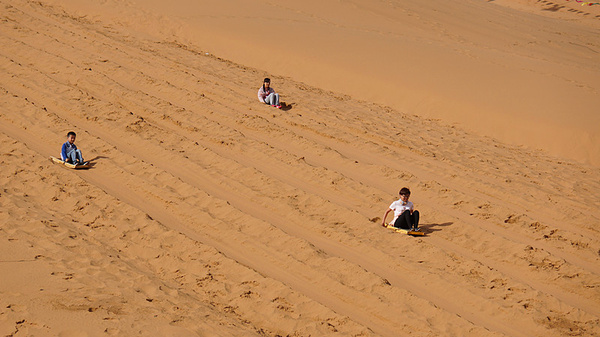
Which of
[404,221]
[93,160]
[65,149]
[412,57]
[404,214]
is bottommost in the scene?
[404,221]

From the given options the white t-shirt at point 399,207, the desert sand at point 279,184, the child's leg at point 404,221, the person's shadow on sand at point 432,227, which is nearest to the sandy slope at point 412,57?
the desert sand at point 279,184

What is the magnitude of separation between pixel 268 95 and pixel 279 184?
155 inches

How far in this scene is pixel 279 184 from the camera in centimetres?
1066

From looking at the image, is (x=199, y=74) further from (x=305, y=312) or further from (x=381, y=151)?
(x=305, y=312)

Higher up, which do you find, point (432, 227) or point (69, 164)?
point (69, 164)

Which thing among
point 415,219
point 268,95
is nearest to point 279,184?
point 415,219

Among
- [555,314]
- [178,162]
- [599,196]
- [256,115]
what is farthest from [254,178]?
[599,196]

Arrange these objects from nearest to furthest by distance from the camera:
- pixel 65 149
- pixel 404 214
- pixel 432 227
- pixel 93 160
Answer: pixel 404 214, pixel 432 227, pixel 65 149, pixel 93 160

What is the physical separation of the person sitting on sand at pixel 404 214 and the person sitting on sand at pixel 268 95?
16.8ft

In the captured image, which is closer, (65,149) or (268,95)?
(65,149)

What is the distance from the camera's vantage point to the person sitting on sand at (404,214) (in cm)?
942

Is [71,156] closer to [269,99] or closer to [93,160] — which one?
[93,160]

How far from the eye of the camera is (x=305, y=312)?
755 cm

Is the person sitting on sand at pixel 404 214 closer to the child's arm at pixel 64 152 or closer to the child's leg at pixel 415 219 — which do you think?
the child's leg at pixel 415 219
